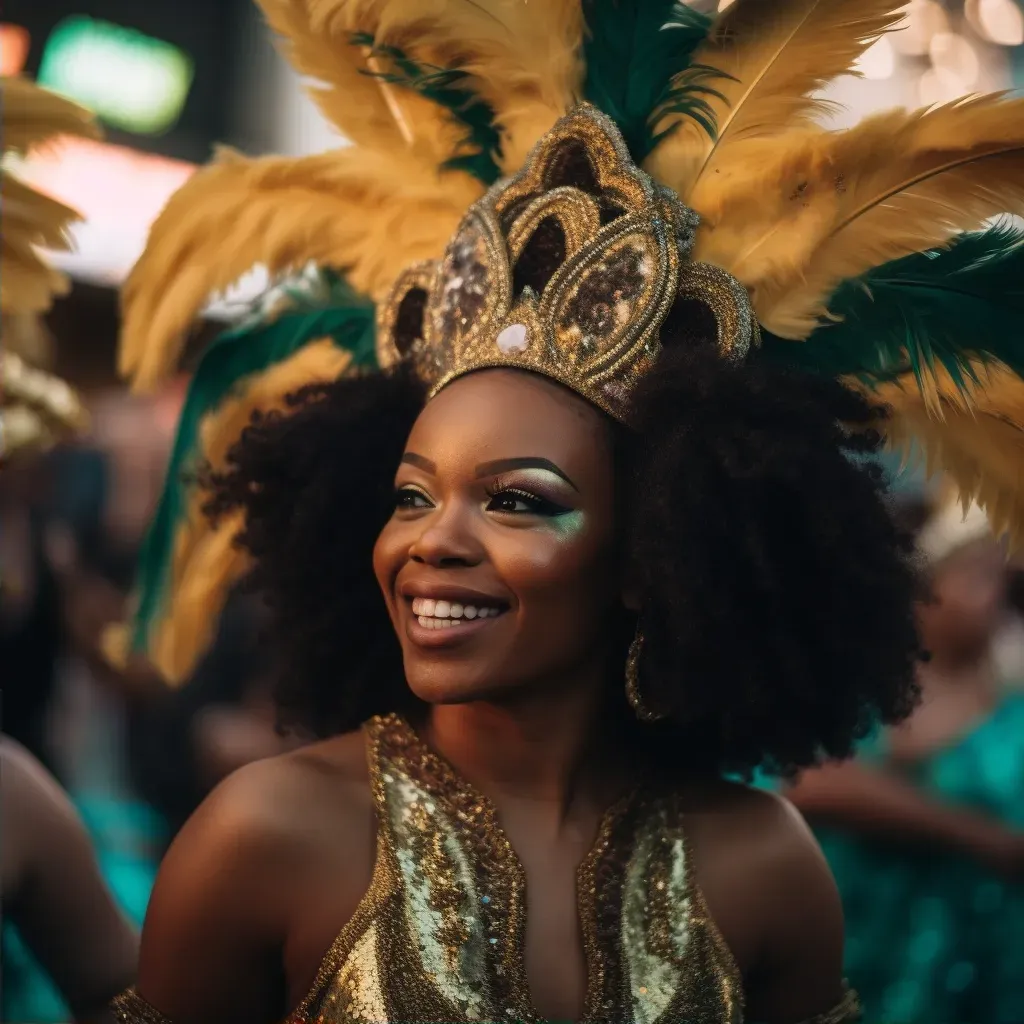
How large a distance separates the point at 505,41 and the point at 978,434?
90 cm

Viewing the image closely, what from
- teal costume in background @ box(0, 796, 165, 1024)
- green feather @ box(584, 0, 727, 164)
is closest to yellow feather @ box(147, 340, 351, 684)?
teal costume in background @ box(0, 796, 165, 1024)

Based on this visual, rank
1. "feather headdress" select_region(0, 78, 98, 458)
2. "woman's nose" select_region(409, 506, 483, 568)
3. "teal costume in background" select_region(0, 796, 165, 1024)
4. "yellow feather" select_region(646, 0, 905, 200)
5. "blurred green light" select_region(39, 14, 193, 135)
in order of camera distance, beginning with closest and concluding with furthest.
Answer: "woman's nose" select_region(409, 506, 483, 568) → "yellow feather" select_region(646, 0, 905, 200) → "feather headdress" select_region(0, 78, 98, 458) → "teal costume in background" select_region(0, 796, 165, 1024) → "blurred green light" select_region(39, 14, 193, 135)

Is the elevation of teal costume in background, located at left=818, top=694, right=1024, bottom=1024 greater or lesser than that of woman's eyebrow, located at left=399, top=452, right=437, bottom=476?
lesser

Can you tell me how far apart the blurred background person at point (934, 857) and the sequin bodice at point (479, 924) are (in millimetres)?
1308

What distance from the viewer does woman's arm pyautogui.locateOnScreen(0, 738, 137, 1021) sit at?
197cm

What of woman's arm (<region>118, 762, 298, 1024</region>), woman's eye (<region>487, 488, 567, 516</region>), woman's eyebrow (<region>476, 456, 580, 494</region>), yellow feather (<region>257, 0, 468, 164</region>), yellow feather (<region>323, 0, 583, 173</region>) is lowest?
woman's arm (<region>118, 762, 298, 1024</region>)

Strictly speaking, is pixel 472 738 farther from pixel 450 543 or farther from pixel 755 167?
pixel 755 167

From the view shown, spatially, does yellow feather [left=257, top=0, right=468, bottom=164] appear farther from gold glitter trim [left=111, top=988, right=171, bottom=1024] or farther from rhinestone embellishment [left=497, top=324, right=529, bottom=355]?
gold glitter trim [left=111, top=988, right=171, bottom=1024]

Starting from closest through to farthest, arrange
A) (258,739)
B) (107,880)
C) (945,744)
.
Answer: (107,880) < (945,744) < (258,739)

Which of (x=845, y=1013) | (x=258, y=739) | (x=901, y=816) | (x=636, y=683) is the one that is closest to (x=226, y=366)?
(x=636, y=683)

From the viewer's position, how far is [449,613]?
5.42ft

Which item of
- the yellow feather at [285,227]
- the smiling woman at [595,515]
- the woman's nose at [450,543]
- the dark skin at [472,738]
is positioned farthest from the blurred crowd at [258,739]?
the yellow feather at [285,227]

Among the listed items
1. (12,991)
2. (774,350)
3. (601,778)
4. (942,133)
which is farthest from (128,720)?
(942,133)

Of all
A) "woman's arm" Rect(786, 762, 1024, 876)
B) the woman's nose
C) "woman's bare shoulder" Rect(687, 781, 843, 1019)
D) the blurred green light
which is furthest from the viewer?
the blurred green light
